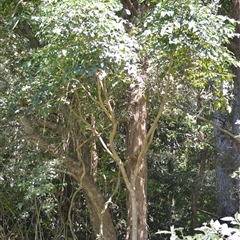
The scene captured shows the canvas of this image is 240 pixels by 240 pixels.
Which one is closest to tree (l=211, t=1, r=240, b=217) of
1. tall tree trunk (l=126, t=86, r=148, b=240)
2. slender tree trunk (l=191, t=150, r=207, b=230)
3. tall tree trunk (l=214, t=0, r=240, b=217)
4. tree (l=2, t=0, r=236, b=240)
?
tall tree trunk (l=214, t=0, r=240, b=217)

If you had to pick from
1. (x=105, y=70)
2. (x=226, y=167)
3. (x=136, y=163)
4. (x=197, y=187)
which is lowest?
(x=197, y=187)

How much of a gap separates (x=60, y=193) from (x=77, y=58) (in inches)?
131

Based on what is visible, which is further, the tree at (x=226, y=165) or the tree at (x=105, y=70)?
the tree at (x=226, y=165)

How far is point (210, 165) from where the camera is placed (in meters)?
9.17

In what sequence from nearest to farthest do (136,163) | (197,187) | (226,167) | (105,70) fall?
1. (105,70)
2. (136,163)
3. (226,167)
4. (197,187)

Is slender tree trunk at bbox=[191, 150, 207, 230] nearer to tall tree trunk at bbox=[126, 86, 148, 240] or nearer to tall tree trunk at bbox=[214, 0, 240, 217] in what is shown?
tall tree trunk at bbox=[214, 0, 240, 217]

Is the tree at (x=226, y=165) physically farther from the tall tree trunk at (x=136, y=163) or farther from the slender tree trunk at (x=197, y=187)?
the tall tree trunk at (x=136, y=163)

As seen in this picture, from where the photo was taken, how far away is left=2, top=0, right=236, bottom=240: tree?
12.4 feet

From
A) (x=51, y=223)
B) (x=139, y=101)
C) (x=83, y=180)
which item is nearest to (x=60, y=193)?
(x=51, y=223)

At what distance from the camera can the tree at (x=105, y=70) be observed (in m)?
3.79

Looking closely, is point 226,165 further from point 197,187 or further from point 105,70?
point 105,70

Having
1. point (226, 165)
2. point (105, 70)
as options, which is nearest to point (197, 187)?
point (226, 165)

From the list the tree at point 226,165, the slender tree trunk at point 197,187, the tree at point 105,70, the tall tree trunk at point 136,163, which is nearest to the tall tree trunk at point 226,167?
the tree at point 226,165

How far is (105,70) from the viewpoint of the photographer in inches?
151
